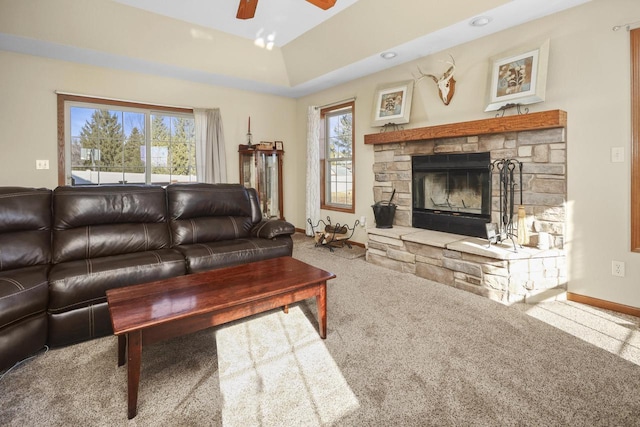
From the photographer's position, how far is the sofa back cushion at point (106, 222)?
2.54 metres

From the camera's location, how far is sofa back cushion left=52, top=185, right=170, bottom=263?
2.54m

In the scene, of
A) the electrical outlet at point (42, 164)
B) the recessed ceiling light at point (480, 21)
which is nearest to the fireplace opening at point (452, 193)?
the recessed ceiling light at point (480, 21)

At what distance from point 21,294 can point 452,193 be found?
3.92 meters

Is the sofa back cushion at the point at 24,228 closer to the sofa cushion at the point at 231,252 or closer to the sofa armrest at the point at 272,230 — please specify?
the sofa cushion at the point at 231,252

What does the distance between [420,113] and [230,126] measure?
3.01m

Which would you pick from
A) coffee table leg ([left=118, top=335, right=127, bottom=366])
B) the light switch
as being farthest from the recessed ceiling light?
coffee table leg ([left=118, top=335, right=127, bottom=366])

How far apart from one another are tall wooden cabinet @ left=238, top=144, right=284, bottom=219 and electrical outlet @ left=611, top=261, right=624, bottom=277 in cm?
438

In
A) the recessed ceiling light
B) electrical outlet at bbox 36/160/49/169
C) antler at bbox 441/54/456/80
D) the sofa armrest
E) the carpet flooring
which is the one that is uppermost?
the recessed ceiling light

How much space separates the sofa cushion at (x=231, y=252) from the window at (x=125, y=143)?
2.55 metres

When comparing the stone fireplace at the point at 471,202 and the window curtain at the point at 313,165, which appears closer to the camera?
the stone fireplace at the point at 471,202

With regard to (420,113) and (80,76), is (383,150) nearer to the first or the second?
(420,113)

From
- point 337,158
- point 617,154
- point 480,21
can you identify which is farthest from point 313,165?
point 617,154

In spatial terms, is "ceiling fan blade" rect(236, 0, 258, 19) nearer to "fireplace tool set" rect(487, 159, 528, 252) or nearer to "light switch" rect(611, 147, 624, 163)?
"fireplace tool set" rect(487, 159, 528, 252)

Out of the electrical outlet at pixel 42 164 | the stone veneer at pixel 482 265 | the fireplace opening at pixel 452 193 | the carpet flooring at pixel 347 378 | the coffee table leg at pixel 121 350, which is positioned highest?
the electrical outlet at pixel 42 164
